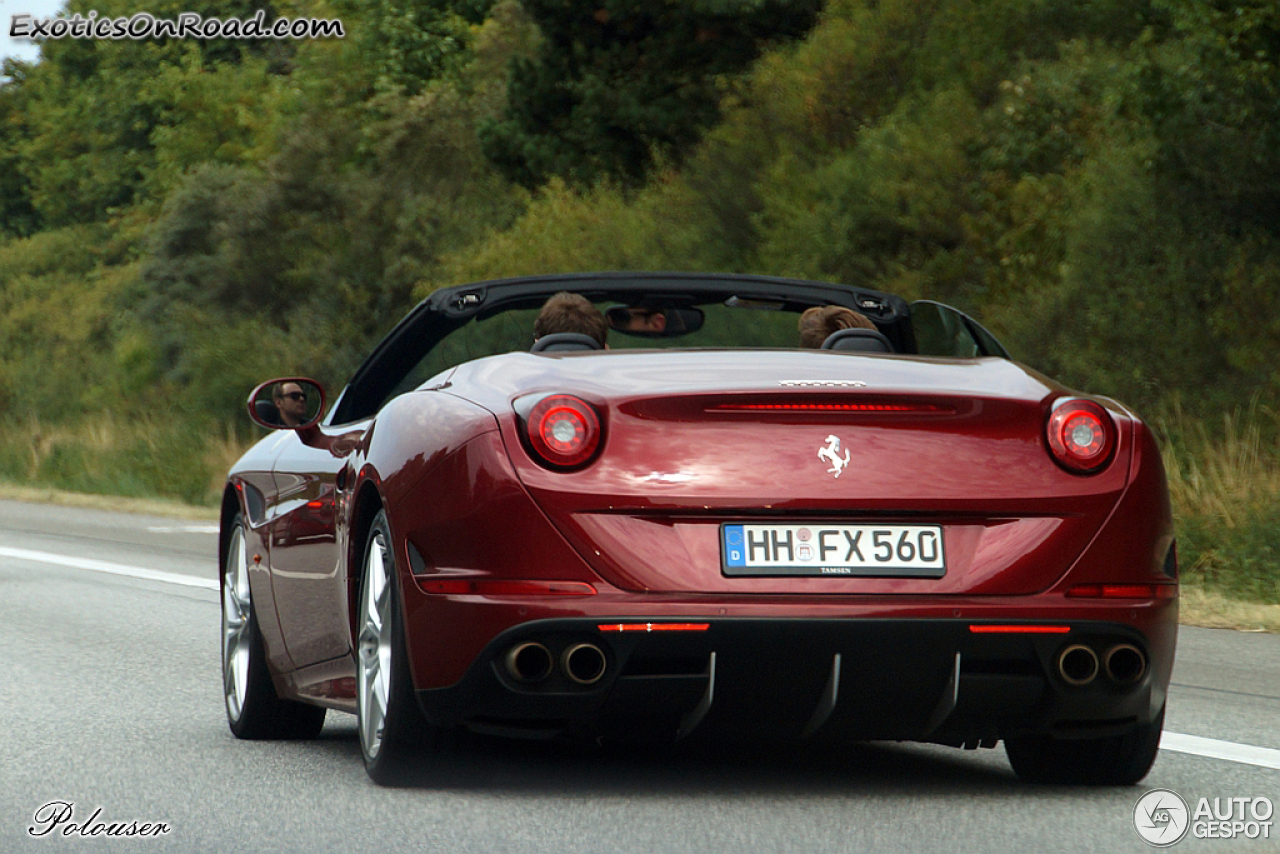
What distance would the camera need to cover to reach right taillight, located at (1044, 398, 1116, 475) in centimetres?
560

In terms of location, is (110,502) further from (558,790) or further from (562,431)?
(562,431)

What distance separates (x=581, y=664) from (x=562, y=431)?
0.55 metres

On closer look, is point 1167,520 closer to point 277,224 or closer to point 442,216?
point 442,216

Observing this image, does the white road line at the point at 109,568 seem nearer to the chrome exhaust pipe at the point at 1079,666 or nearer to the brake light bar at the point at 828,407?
the brake light bar at the point at 828,407

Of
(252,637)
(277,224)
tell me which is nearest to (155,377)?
(277,224)

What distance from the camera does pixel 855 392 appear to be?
5617 mm

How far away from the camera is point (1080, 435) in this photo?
18.5 feet

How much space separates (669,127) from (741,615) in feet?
109

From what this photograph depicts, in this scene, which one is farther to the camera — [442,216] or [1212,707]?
[442,216]

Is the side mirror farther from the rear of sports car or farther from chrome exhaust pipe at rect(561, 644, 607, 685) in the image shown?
chrome exhaust pipe at rect(561, 644, 607, 685)

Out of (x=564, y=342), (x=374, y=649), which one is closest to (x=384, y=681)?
(x=374, y=649)

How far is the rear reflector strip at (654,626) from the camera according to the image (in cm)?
534

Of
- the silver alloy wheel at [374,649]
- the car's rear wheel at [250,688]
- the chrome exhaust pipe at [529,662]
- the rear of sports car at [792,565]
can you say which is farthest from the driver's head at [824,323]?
the car's rear wheel at [250,688]

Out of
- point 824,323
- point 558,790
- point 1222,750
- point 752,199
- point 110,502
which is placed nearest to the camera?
point 558,790
